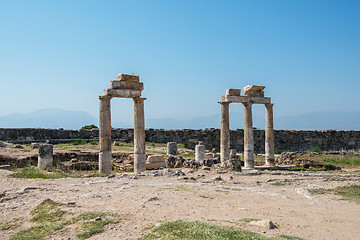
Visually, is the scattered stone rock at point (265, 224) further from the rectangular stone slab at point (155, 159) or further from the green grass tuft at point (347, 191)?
the rectangular stone slab at point (155, 159)

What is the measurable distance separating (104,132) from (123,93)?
2.19 meters

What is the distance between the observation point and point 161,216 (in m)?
7.38

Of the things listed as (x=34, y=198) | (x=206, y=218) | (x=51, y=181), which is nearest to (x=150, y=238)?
(x=206, y=218)

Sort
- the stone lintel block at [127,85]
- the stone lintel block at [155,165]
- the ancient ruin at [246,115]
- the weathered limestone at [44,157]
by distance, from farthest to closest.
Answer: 1. the ancient ruin at [246,115]
2. the stone lintel block at [155,165]
3. the weathered limestone at [44,157]
4. the stone lintel block at [127,85]

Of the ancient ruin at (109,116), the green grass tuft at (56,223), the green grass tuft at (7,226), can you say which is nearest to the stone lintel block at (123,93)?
the ancient ruin at (109,116)

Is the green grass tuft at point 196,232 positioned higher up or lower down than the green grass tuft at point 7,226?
higher up

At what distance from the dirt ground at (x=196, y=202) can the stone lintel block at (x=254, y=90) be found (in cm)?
844

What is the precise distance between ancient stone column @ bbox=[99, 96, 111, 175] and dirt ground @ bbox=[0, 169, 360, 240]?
3079 millimetres

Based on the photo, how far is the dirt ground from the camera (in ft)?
22.6

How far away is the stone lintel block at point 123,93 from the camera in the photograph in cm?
1644

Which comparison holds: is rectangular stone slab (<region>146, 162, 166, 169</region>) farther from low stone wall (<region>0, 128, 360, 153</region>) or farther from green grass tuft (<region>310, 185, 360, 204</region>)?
low stone wall (<region>0, 128, 360, 153</region>)

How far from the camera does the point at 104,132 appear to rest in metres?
16.5

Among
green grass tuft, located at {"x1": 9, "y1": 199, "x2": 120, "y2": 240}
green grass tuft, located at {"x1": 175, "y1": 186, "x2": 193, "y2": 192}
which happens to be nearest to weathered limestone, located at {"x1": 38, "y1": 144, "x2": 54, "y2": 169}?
green grass tuft, located at {"x1": 175, "y1": 186, "x2": 193, "y2": 192}

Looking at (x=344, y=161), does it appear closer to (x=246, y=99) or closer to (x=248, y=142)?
(x=248, y=142)
